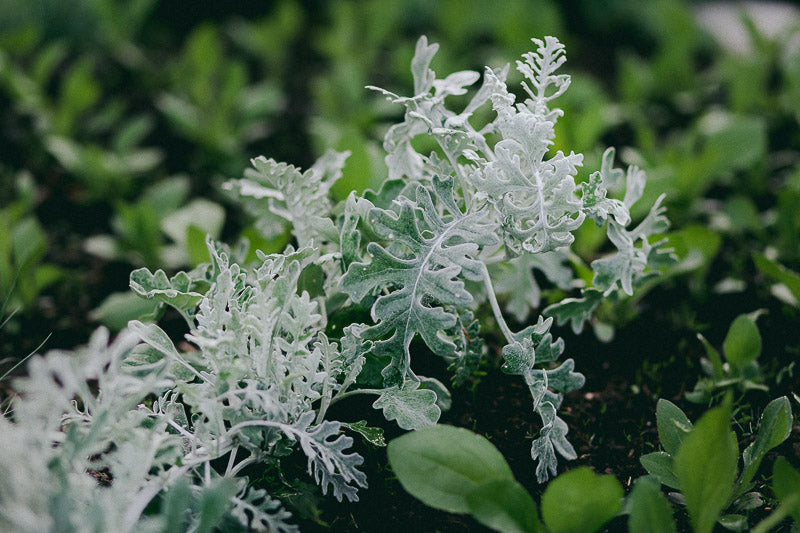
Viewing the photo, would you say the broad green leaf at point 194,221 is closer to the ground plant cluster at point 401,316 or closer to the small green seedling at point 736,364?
the ground plant cluster at point 401,316

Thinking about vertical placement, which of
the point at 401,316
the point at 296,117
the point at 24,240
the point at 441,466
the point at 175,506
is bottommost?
the point at 175,506

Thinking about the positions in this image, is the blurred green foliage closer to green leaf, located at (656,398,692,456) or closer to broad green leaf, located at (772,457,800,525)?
green leaf, located at (656,398,692,456)

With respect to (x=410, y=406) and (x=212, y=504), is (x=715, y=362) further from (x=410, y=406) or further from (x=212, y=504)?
(x=212, y=504)

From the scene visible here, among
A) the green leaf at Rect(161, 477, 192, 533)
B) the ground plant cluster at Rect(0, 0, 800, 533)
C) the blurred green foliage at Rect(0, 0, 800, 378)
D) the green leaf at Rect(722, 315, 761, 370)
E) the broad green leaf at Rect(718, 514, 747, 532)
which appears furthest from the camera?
the blurred green foliage at Rect(0, 0, 800, 378)

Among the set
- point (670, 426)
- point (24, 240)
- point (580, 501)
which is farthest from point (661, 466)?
point (24, 240)

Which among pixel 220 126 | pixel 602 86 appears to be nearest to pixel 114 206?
pixel 220 126

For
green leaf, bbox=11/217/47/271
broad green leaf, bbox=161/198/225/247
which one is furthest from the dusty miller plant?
green leaf, bbox=11/217/47/271

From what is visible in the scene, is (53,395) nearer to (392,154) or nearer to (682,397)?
(392,154)

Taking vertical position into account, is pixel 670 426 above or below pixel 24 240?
below
